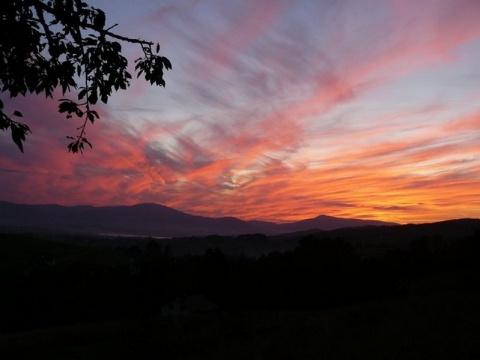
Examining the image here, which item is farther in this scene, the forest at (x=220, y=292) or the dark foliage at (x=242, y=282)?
the dark foliage at (x=242, y=282)

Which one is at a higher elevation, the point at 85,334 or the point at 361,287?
the point at 361,287

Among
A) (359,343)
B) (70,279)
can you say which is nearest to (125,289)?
(70,279)

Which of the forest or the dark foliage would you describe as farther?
the dark foliage

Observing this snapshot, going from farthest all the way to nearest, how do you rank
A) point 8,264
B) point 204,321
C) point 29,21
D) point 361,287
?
point 8,264
point 361,287
point 204,321
point 29,21

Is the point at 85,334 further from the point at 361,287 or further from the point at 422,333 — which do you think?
the point at 422,333

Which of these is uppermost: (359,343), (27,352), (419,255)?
(419,255)

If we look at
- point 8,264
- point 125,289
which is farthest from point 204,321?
point 8,264

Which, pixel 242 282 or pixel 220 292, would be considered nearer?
pixel 242 282

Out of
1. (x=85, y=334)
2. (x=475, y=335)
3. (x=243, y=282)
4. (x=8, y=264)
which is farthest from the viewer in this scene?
(x=8, y=264)

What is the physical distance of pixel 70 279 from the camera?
76875 millimetres

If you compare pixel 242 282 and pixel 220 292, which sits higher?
pixel 242 282

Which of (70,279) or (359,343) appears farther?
(70,279)

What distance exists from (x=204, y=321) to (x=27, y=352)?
1824 cm

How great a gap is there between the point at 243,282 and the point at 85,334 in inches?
1027
